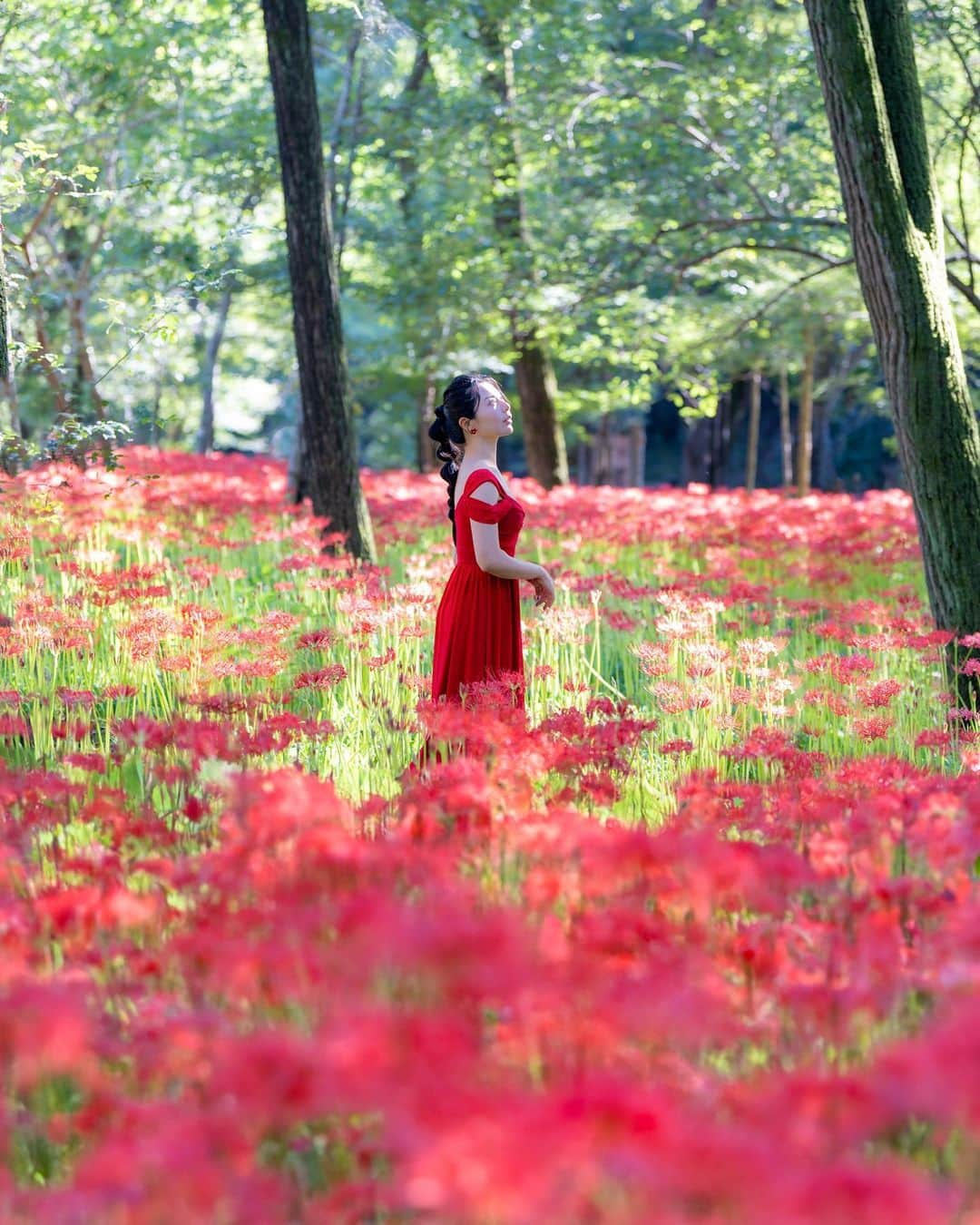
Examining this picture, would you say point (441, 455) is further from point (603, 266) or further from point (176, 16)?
point (176, 16)

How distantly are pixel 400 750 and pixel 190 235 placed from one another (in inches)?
523

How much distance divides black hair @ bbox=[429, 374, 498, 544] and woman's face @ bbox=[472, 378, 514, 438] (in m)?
0.02

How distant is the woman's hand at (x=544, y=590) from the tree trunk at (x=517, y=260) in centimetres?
805

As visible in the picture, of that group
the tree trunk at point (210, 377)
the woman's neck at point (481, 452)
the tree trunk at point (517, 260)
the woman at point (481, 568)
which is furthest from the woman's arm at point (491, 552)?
the tree trunk at point (210, 377)

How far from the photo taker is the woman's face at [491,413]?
5.23 metres

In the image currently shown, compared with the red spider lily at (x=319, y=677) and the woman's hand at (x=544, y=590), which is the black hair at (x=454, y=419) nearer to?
the woman's hand at (x=544, y=590)

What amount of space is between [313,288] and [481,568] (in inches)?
204

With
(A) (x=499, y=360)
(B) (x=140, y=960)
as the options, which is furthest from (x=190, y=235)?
(B) (x=140, y=960)

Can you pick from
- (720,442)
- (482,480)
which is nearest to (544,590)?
(482,480)

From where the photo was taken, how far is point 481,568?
520 cm

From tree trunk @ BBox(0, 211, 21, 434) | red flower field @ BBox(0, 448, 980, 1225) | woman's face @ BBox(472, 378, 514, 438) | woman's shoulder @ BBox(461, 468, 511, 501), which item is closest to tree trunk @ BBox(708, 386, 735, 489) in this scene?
tree trunk @ BBox(0, 211, 21, 434)

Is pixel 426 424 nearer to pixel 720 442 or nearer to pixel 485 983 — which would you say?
pixel 720 442

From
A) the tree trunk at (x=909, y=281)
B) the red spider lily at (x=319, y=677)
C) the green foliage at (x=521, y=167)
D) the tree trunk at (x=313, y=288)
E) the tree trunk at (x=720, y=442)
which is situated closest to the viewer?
the red spider lily at (x=319, y=677)

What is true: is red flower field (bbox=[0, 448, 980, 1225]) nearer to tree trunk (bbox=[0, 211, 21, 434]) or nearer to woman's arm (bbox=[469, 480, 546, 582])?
woman's arm (bbox=[469, 480, 546, 582])
